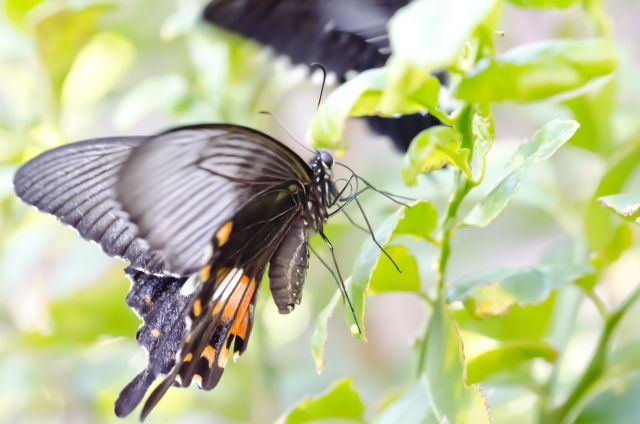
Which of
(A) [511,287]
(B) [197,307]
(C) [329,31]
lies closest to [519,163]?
(A) [511,287]

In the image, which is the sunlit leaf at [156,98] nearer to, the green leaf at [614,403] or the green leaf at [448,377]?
the green leaf at [448,377]

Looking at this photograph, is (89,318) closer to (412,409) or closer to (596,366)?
(412,409)

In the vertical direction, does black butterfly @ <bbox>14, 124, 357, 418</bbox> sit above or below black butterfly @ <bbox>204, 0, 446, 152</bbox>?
below

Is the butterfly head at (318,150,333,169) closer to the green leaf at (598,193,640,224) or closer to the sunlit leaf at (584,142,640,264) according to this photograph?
the sunlit leaf at (584,142,640,264)

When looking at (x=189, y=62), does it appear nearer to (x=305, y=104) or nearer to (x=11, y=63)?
(x=11, y=63)

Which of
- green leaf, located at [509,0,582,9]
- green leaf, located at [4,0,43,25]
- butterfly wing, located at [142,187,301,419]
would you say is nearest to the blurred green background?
green leaf, located at [4,0,43,25]

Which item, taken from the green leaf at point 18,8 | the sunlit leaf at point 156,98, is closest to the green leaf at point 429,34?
the sunlit leaf at point 156,98
